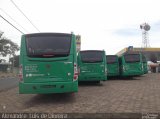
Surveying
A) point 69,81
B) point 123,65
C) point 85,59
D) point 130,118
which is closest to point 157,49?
point 123,65

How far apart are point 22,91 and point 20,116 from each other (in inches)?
128

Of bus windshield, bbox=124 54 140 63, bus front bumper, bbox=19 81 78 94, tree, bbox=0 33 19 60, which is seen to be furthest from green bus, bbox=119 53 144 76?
tree, bbox=0 33 19 60

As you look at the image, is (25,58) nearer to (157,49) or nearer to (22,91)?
(22,91)

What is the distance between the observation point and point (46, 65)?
11.7 metres

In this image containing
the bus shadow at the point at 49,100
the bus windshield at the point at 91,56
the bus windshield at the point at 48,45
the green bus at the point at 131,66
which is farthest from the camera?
the green bus at the point at 131,66

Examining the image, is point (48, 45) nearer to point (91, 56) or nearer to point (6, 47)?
point (91, 56)

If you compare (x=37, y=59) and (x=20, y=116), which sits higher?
(x=37, y=59)

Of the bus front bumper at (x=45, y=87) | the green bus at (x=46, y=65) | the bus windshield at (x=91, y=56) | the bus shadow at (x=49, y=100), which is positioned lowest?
the bus shadow at (x=49, y=100)

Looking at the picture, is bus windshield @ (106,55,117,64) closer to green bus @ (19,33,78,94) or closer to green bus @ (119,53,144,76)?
green bus @ (119,53,144,76)

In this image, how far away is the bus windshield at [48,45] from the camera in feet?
38.6

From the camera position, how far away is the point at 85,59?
66.1 ft

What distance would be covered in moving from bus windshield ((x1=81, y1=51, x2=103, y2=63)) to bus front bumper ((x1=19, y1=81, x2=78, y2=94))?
858 centimetres

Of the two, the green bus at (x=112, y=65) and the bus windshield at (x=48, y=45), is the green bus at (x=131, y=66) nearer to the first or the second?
the green bus at (x=112, y=65)

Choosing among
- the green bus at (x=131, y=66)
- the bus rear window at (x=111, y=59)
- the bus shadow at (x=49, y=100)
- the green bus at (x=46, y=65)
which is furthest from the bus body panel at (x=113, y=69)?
the green bus at (x=46, y=65)
